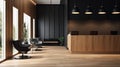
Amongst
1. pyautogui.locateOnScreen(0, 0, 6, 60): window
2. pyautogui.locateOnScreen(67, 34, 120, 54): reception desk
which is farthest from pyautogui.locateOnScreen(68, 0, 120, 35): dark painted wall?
pyautogui.locateOnScreen(0, 0, 6, 60): window

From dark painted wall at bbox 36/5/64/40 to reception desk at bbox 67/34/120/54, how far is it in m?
8.26

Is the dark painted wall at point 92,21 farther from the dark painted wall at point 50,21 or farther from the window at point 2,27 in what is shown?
the window at point 2,27

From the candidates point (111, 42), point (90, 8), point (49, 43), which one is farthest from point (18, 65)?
point (49, 43)

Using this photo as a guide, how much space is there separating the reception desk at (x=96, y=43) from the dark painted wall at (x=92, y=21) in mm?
2754

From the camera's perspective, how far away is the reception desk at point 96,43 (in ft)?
41.2

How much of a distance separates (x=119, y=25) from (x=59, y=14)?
6.74m

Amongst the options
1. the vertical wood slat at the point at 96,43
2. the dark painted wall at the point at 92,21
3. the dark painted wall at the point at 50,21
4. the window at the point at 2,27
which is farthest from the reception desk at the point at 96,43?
the dark painted wall at the point at 50,21

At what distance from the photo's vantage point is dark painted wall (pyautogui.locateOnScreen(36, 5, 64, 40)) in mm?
20734

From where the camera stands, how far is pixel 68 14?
1509 centimetres

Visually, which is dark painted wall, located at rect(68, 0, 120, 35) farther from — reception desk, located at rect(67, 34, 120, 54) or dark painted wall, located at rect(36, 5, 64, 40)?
dark painted wall, located at rect(36, 5, 64, 40)

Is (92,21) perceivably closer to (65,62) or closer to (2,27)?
(65,62)

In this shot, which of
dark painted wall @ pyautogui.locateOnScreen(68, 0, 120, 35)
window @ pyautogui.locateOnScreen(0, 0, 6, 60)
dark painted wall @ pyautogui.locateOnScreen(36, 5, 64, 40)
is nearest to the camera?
window @ pyautogui.locateOnScreen(0, 0, 6, 60)

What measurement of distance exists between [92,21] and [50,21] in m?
6.33

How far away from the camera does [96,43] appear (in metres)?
12.6
